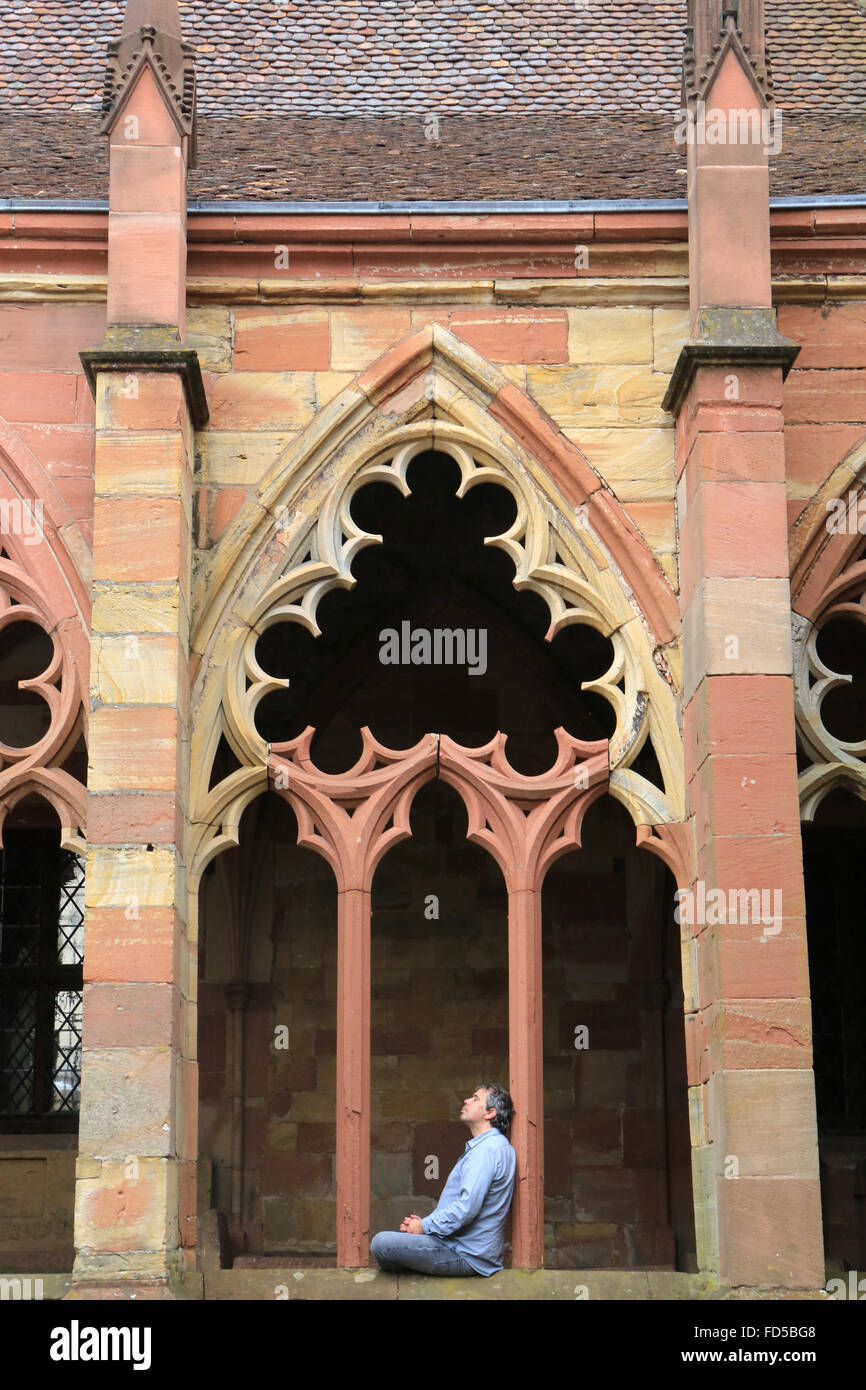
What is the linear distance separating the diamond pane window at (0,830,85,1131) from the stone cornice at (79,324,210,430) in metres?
4.10

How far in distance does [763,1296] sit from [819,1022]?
4.52 metres

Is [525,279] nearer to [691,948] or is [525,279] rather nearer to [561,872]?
[691,948]

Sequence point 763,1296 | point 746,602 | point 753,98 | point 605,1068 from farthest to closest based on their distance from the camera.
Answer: point 605,1068 < point 753,98 < point 746,602 < point 763,1296

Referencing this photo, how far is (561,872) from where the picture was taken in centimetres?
1252

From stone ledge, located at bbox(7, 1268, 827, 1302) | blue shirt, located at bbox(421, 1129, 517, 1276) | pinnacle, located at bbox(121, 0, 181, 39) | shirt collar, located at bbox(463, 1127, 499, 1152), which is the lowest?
stone ledge, located at bbox(7, 1268, 827, 1302)

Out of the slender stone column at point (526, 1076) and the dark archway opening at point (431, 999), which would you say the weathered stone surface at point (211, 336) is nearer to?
the slender stone column at point (526, 1076)

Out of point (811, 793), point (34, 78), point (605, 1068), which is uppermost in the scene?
point (34, 78)

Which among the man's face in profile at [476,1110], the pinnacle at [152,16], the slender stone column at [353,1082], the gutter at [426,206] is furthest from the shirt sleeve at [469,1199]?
the pinnacle at [152,16]

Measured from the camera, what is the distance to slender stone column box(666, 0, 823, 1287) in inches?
322

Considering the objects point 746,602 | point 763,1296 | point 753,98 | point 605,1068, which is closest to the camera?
point 763,1296

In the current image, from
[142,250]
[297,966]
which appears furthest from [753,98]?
[297,966]

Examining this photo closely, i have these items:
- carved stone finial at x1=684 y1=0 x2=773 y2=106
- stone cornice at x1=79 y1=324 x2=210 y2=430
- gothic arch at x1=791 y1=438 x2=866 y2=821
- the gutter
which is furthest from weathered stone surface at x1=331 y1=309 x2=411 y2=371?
gothic arch at x1=791 y1=438 x2=866 y2=821

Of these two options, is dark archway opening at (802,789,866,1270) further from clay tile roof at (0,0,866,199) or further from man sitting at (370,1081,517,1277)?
man sitting at (370,1081,517,1277)

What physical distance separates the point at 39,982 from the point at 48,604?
12.0 feet
